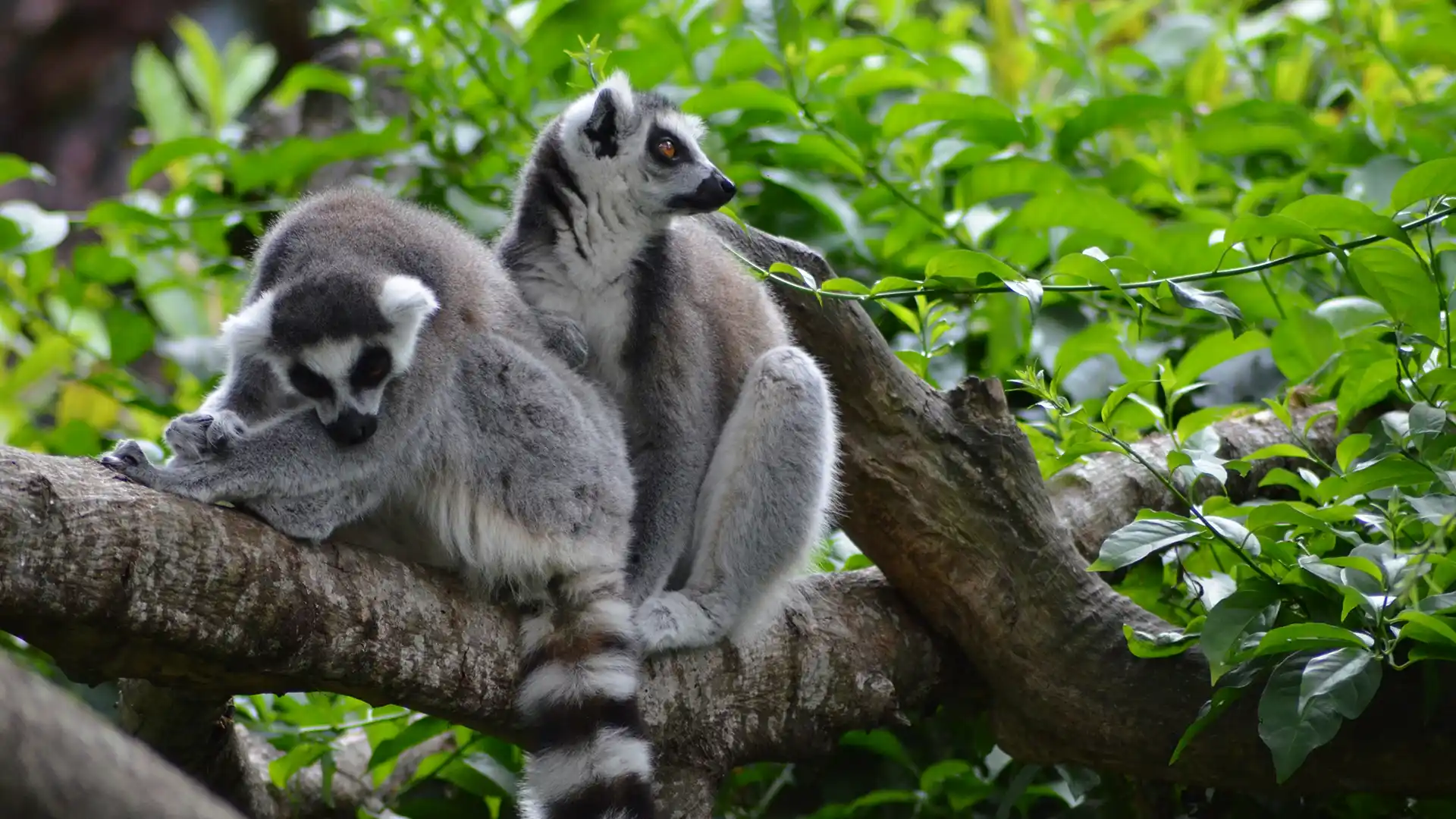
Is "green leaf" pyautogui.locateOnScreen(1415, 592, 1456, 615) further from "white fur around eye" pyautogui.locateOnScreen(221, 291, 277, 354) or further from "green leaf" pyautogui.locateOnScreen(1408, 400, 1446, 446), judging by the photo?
"white fur around eye" pyautogui.locateOnScreen(221, 291, 277, 354)

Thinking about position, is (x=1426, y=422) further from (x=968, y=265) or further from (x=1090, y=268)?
(x=968, y=265)

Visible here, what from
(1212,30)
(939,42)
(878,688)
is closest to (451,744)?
(878,688)

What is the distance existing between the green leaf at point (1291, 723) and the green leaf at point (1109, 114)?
102 inches

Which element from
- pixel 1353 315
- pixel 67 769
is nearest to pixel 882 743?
pixel 1353 315

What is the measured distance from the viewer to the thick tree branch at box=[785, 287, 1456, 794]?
124 inches

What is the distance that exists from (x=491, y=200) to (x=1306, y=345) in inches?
130

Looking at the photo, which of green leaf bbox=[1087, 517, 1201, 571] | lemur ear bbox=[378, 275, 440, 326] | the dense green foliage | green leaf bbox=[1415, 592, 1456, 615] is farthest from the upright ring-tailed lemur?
green leaf bbox=[1415, 592, 1456, 615]

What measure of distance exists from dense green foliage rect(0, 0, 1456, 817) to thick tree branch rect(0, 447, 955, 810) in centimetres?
69

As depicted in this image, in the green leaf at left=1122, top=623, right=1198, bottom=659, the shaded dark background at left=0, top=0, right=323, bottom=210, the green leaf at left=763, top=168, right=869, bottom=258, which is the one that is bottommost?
the shaded dark background at left=0, top=0, right=323, bottom=210

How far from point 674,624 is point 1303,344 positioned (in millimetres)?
1792

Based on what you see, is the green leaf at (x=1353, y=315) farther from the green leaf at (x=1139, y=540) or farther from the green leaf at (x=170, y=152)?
the green leaf at (x=170, y=152)

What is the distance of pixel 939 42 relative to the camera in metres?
5.66

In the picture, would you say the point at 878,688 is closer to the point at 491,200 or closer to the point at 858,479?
the point at 858,479

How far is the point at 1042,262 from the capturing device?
5148 millimetres
